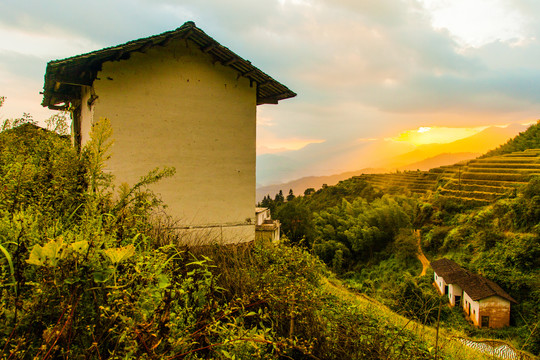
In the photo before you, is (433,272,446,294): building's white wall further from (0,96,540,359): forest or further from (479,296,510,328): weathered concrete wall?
(0,96,540,359): forest

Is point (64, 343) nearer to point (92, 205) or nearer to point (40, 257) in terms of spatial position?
point (40, 257)

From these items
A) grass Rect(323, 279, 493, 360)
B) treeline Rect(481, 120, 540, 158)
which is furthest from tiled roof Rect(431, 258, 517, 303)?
treeline Rect(481, 120, 540, 158)

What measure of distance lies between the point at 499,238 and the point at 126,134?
2648 centimetres

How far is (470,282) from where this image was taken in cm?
1953

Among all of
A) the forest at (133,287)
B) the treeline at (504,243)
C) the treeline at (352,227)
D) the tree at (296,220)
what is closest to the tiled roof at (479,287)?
the treeline at (504,243)

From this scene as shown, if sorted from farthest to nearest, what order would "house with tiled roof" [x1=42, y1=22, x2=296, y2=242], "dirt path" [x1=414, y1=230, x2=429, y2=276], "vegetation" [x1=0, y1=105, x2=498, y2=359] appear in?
1. "dirt path" [x1=414, y1=230, x2=429, y2=276]
2. "house with tiled roof" [x1=42, y1=22, x2=296, y2=242]
3. "vegetation" [x1=0, y1=105, x2=498, y2=359]

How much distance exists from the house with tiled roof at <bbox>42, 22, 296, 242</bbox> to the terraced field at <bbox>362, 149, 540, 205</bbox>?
28.0 metres

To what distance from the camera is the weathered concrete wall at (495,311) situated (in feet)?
57.5

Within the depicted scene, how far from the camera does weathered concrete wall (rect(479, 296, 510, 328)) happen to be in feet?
57.5

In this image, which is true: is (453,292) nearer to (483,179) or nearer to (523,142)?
(483,179)

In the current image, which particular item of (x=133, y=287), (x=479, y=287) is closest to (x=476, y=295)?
(x=479, y=287)

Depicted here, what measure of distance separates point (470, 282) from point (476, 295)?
5.52 feet

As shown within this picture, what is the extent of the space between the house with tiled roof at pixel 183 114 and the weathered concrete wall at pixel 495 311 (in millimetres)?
17129

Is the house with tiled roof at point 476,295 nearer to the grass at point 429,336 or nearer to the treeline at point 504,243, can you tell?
the treeline at point 504,243
